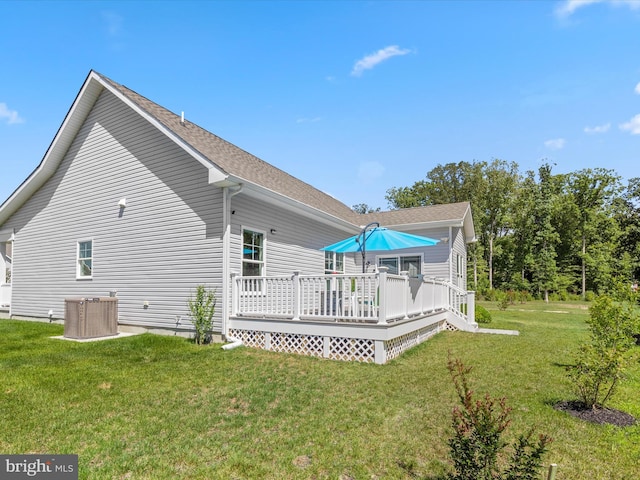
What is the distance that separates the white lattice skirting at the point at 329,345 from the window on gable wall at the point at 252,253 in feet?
5.15

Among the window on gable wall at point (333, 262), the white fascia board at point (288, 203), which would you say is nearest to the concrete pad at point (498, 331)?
the window on gable wall at point (333, 262)

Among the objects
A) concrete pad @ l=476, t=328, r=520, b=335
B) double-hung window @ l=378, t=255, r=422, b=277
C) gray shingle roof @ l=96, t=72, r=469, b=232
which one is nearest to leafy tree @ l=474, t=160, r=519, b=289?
gray shingle roof @ l=96, t=72, r=469, b=232

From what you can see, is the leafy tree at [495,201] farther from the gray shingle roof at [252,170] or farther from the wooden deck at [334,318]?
the wooden deck at [334,318]

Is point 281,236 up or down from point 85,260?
up

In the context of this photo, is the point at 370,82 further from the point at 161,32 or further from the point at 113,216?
the point at 113,216

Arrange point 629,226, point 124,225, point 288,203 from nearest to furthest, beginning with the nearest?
1. point 288,203
2. point 124,225
3. point 629,226

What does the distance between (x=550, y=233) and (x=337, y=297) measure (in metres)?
31.5

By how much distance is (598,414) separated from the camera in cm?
445

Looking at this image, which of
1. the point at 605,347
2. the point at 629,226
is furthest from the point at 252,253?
the point at 629,226

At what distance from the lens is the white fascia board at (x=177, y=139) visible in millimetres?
7852

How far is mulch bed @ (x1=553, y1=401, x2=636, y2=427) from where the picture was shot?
426 cm

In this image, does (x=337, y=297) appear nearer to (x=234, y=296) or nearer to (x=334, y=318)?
(x=334, y=318)

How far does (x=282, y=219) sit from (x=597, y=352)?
7528mm

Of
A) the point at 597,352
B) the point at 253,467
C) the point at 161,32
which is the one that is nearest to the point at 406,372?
the point at 597,352
